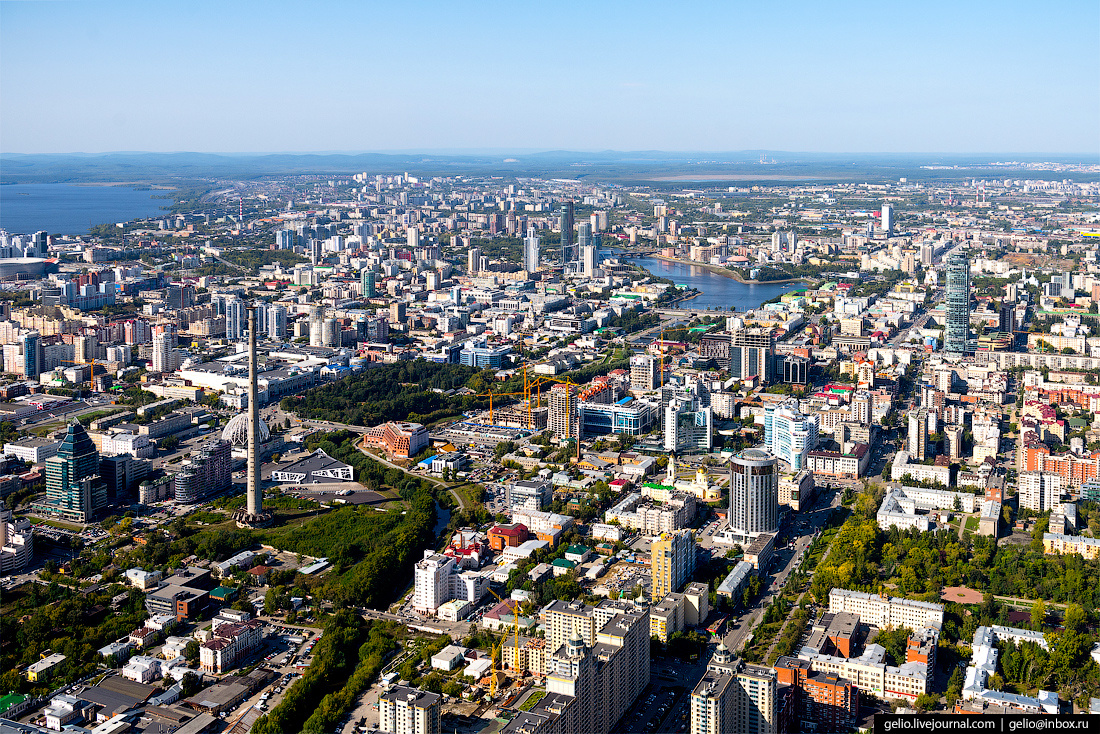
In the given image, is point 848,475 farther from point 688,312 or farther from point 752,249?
point 752,249

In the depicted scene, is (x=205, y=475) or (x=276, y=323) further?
(x=276, y=323)

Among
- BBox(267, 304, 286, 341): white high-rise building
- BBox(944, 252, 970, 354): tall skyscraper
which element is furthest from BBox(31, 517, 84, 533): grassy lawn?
BBox(944, 252, 970, 354): tall skyscraper

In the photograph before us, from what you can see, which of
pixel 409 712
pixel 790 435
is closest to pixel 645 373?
pixel 790 435

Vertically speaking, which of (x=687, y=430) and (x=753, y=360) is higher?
(x=753, y=360)

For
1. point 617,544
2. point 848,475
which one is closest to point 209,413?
point 617,544

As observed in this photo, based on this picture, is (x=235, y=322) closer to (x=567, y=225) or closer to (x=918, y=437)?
(x=918, y=437)

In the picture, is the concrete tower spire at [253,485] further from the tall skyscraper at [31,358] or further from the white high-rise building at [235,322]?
the white high-rise building at [235,322]
